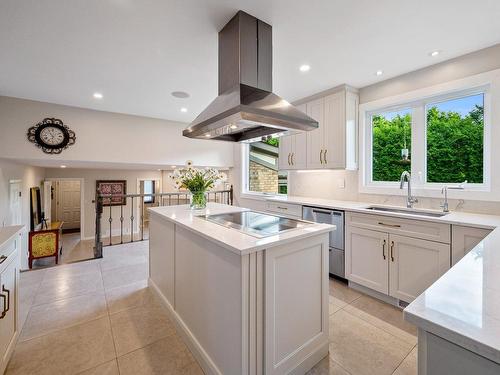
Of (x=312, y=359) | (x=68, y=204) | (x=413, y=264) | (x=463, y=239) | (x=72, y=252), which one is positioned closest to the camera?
(x=312, y=359)

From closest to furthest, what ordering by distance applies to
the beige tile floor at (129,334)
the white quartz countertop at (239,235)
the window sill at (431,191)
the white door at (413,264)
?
the white quartz countertop at (239,235)
the beige tile floor at (129,334)
the white door at (413,264)
the window sill at (431,191)

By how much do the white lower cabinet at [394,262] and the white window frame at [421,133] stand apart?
28.8 inches

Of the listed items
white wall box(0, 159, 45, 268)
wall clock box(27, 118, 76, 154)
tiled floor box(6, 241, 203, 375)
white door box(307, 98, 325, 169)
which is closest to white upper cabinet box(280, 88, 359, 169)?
white door box(307, 98, 325, 169)

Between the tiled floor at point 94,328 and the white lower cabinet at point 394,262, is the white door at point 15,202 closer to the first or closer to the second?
the tiled floor at point 94,328

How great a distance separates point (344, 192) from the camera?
328cm

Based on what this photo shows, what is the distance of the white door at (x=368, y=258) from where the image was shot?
230cm

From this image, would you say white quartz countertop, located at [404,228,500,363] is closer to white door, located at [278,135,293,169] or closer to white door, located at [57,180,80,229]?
white door, located at [278,135,293,169]

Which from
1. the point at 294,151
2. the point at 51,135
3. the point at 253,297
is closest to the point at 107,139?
the point at 51,135

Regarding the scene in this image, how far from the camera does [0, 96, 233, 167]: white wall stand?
3.21 meters

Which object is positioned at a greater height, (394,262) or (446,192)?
(446,192)

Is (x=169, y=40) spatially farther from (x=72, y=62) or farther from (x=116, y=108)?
(x=116, y=108)

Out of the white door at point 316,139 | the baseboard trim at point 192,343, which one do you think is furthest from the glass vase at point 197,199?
the white door at point 316,139

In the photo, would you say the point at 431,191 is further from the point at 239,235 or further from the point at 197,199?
the point at 197,199

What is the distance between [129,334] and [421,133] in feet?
11.5
